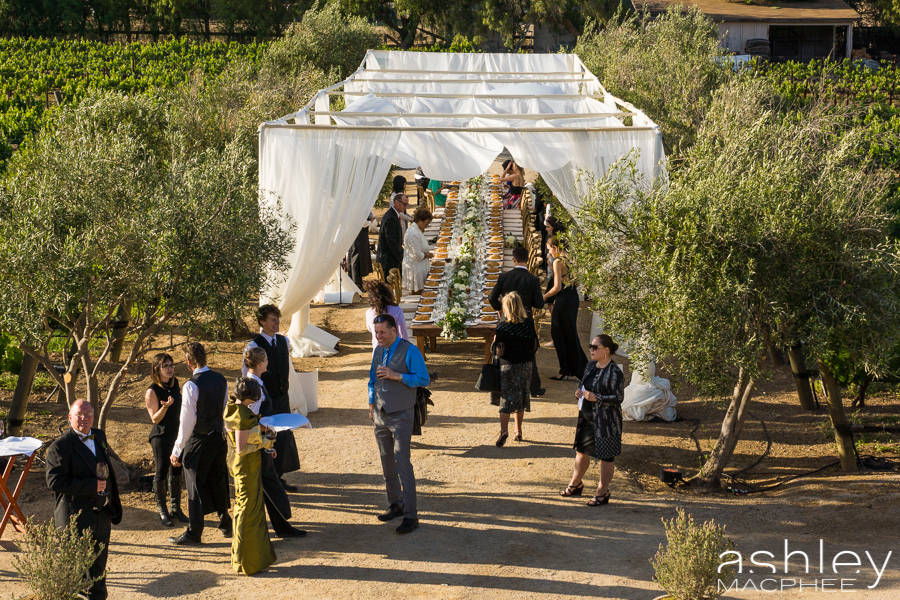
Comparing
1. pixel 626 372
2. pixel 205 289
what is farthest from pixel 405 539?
pixel 626 372

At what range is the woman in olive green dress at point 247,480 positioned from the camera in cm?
527

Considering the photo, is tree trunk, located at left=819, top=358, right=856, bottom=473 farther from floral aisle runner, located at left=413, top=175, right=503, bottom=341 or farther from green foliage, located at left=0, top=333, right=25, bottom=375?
green foliage, located at left=0, top=333, right=25, bottom=375

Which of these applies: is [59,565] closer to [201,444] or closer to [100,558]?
[100,558]

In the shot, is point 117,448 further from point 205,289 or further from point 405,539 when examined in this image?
point 405,539

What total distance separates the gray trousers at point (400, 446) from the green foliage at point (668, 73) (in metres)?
7.57

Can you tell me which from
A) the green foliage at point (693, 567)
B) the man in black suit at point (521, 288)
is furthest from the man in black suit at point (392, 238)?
the green foliage at point (693, 567)

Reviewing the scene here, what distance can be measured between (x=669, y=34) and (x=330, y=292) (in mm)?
12317

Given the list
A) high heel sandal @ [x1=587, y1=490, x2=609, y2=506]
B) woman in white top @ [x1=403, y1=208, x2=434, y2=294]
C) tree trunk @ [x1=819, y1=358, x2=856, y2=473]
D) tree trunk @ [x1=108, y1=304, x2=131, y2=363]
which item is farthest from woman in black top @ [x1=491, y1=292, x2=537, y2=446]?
woman in white top @ [x1=403, y1=208, x2=434, y2=294]

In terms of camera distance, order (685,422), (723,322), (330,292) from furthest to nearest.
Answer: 1. (330,292)
2. (685,422)
3. (723,322)

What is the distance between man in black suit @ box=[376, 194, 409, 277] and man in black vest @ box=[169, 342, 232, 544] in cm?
578

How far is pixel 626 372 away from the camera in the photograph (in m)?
10.0

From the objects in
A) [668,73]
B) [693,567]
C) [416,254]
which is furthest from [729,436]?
[668,73]

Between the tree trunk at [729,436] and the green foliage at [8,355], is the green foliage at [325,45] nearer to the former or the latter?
the green foliage at [8,355]

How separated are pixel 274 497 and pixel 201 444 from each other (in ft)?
2.09
